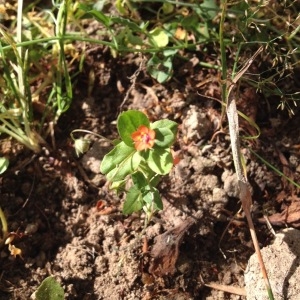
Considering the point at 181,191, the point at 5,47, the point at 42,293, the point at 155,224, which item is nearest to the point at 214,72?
the point at 181,191

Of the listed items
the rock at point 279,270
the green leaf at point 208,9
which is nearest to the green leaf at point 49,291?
the rock at point 279,270

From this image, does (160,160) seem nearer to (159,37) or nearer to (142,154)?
(142,154)

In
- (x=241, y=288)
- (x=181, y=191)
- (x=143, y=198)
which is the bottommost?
(x=241, y=288)

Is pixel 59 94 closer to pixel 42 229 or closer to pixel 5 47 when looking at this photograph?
pixel 5 47

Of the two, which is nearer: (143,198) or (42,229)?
(143,198)

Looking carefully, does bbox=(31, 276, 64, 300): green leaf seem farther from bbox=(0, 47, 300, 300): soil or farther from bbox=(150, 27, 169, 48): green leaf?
bbox=(150, 27, 169, 48): green leaf

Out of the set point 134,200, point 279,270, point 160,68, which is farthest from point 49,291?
point 160,68
